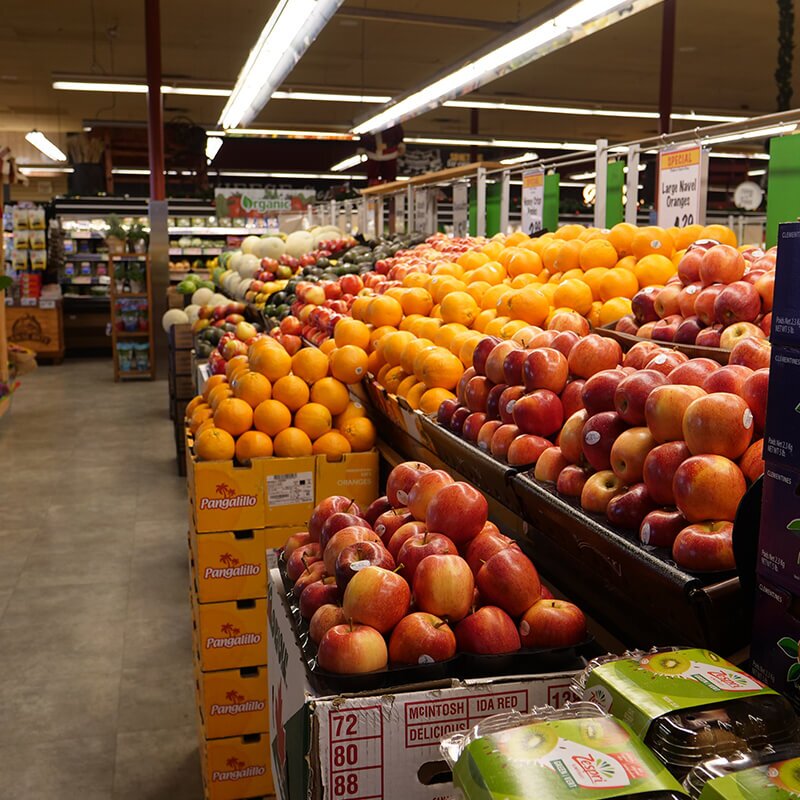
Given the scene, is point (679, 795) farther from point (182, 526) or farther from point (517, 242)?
point (182, 526)

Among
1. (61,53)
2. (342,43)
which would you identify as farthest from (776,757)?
(61,53)

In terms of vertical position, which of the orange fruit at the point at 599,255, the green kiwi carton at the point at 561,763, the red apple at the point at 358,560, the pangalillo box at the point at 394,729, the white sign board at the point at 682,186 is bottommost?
the pangalillo box at the point at 394,729

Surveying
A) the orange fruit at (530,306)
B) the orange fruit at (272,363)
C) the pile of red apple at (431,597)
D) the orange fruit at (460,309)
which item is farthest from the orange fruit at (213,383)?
the pile of red apple at (431,597)

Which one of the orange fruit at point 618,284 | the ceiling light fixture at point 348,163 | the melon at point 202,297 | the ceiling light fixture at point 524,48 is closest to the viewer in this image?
the orange fruit at point 618,284

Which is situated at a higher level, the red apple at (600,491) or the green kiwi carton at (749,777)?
the red apple at (600,491)

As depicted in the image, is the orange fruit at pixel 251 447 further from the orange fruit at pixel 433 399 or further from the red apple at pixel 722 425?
the red apple at pixel 722 425

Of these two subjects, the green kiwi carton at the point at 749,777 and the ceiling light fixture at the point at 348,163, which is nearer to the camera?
the green kiwi carton at the point at 749,777

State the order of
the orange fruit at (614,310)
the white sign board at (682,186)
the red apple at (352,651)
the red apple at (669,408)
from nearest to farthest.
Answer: the red apple at (352,651) < the red apple at (669,408) < the orange fruit at (614,310) < the white sign board at (682,186)

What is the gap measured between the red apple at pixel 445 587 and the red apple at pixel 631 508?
0.27 meters

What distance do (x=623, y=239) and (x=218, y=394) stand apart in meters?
1.58

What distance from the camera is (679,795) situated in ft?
2.80

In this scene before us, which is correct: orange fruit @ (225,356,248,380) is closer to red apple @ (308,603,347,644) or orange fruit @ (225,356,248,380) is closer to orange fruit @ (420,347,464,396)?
orange fruit @ (420,347,464,396)

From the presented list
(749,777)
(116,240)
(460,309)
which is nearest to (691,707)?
(749,777)

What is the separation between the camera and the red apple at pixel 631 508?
4.85 ft
